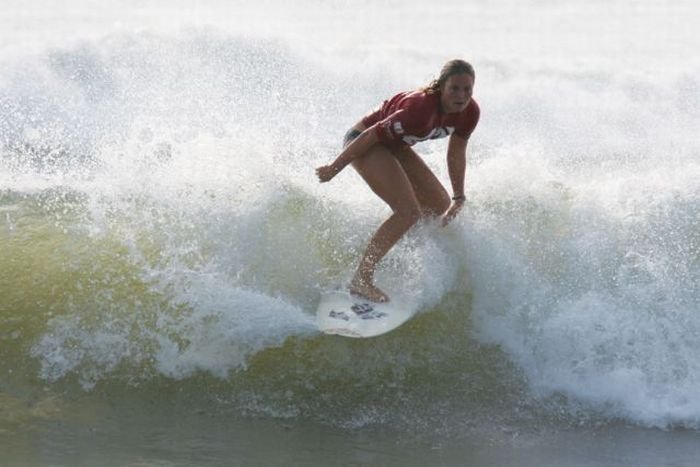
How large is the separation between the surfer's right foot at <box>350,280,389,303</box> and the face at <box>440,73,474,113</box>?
3.70ft

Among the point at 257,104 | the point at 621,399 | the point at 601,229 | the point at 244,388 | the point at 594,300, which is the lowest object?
the point at 244,388

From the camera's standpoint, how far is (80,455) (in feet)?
16.9

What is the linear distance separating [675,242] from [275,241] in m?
2.53

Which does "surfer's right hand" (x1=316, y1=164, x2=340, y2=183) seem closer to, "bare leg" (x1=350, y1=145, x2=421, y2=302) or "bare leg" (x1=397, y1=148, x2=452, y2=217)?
"bare leg" (x1=350, y1=145, x2=421, y2=302)

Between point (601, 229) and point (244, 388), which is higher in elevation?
point (601, 229)

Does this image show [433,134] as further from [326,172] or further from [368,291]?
[368,291]

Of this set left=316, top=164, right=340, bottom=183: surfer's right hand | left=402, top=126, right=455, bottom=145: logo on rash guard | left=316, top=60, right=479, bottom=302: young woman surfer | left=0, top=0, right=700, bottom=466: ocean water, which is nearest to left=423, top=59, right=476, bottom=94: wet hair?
left=316, top=60, right=479, bottom=302: young woman surfer

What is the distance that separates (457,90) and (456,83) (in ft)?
0.13

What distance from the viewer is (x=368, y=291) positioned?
6.34m

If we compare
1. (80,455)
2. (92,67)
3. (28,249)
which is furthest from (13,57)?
(80,455)

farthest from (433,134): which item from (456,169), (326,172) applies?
(326,172)

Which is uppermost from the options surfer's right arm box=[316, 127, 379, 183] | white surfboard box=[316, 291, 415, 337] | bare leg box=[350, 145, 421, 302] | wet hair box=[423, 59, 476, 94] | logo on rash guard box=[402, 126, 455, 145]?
wet hair box=[423, 59, 476, 94]

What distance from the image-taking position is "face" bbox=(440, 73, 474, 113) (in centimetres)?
598

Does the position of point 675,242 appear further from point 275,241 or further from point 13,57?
point 13,57
